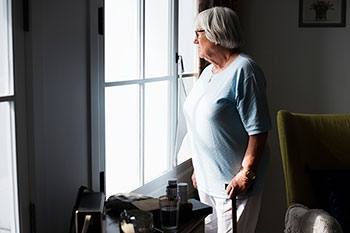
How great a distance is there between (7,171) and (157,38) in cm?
130

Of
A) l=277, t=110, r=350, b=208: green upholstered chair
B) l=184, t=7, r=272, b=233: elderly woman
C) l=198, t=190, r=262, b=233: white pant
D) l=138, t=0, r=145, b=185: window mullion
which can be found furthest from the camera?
l=277, t=110, r=350, b=208: green upholstered chair

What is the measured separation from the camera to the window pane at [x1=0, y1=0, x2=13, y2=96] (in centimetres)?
137

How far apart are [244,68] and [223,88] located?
0.13m

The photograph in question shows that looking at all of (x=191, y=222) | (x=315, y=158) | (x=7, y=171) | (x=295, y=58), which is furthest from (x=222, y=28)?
(x=295, y=58)

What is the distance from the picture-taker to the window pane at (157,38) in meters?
2.41

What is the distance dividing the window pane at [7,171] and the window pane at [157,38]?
1076 mm

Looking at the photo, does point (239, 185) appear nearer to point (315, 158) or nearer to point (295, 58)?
point (315, 158)

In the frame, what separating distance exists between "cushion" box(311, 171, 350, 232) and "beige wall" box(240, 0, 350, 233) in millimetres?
1061

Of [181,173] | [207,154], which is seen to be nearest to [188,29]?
[181,173]

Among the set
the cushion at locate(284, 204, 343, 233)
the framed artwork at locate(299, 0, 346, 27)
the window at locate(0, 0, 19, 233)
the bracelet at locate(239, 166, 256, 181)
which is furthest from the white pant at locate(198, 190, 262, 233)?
the framed artwork at locate(299, 0, 346, 27)

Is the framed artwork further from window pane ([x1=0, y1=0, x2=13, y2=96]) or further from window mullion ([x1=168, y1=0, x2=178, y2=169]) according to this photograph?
window pane ([x1=0, y1=0, x2=13, y2=96])

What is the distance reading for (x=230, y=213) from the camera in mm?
2154

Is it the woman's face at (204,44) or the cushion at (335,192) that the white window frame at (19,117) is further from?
the cushion at (335,192)

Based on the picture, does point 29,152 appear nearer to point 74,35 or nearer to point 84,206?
point 84,206
